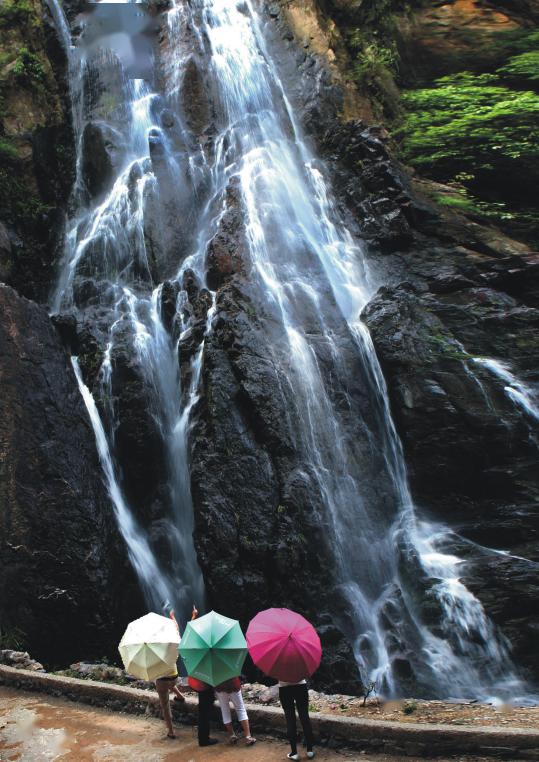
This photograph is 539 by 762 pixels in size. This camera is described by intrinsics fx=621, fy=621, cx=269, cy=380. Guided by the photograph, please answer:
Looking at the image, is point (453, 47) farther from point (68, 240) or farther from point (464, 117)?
point (68, 240)

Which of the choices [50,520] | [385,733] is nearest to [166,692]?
[385,733]

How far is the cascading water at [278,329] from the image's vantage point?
31.0 feet

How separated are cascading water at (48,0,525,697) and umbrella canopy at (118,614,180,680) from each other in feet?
14.4

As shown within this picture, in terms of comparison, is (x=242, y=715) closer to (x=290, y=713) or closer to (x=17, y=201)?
(x=290, y=713)

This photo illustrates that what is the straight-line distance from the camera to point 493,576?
32.1ft

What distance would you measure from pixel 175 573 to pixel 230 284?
18.3 feet

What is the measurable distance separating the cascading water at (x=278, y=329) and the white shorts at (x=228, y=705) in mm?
3925

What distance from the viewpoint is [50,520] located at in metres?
9.45

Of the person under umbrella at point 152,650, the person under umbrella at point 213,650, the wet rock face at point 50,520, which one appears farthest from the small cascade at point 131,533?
the person under umbrella at point 213,650

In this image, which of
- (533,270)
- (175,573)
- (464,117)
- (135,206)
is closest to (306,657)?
(175,573)

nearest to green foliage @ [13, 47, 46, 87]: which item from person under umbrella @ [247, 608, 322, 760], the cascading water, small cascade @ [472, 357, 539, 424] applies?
the cascading water

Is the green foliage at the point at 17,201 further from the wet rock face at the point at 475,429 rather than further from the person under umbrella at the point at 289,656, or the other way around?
the person under umbrella at the point at 289,656

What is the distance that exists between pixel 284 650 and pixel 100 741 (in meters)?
2.48

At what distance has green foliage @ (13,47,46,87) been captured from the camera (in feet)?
54.4
